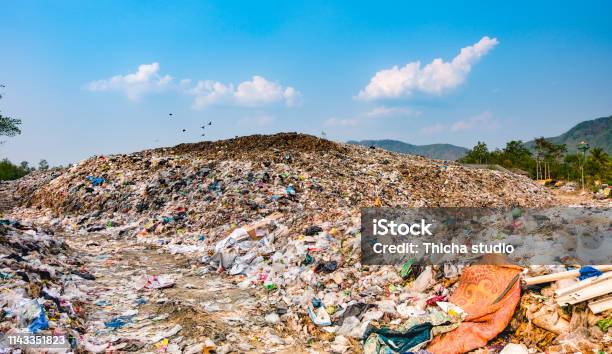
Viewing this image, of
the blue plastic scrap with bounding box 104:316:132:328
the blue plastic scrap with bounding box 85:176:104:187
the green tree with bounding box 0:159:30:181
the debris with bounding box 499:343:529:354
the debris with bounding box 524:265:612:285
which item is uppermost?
the green tree with bounding box 0:159:30:181

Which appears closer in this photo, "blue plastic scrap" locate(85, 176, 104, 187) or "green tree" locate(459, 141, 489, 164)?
"blue plastic scrap" locate(85, 176, 104, 187)

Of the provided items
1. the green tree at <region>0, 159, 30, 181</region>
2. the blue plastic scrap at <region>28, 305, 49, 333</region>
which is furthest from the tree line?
the green tree at <region>0, 159, 30, 181</region>

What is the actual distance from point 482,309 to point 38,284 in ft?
18.9

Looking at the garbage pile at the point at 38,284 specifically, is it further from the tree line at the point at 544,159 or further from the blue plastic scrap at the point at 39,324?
the tree line at the point at 544,159

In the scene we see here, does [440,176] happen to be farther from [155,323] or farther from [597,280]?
[155,323]

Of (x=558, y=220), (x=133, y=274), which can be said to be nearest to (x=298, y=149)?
(x=133, y=274)

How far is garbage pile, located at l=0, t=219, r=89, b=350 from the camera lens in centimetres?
439

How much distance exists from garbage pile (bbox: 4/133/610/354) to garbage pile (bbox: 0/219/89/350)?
58 centimetres

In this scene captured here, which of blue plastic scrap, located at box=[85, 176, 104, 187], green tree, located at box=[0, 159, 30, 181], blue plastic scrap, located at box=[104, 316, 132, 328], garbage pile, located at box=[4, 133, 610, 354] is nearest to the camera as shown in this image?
garbage pile, located at box=[4, 133, 610, 354]

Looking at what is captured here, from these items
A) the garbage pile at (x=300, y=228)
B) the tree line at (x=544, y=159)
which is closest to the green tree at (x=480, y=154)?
the tree line at (x=544, y=159)

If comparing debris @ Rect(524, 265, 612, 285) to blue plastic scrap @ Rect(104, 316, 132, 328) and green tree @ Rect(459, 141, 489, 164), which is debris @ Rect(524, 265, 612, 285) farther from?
green tree @ Rect(459, 141, 489, 164)

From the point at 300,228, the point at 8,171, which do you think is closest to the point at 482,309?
the point at 300,228

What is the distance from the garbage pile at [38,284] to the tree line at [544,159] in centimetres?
3449

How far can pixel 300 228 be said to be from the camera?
8414mm
